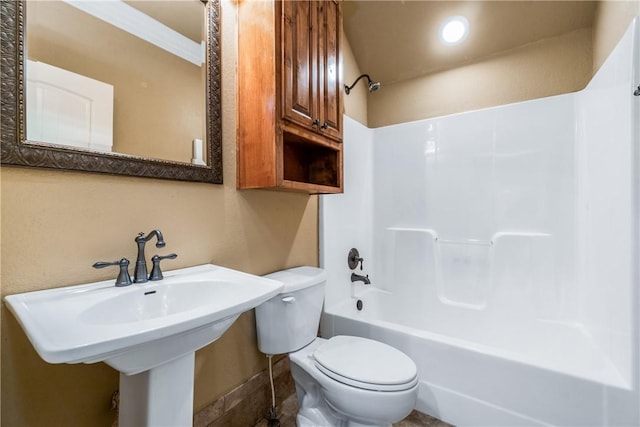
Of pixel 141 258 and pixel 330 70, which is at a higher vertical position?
pixel 330 70

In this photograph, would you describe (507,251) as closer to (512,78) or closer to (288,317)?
(512,78)

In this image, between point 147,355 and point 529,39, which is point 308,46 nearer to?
point 147,355

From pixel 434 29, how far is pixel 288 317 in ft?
7.16

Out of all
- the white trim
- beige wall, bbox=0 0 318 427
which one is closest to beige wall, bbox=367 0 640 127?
beige wall, bbox=0 0 318 427

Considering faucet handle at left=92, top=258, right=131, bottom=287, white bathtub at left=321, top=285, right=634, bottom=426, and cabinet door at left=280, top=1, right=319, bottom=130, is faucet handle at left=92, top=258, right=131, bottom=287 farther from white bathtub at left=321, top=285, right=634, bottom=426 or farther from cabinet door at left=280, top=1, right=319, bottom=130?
white bathtub at left=321, top=285, right=634, bottom=426

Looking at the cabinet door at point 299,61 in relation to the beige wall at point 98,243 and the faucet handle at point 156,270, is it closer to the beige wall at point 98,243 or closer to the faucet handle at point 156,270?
the beige wall at point 98,243

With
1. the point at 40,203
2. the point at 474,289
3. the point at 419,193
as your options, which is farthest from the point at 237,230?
the point at 474,289

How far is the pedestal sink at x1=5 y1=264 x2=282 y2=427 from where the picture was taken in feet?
1.66

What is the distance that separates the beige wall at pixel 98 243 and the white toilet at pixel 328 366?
0.19 meters

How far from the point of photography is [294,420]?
1396 mm

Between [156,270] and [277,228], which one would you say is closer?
[156,270]

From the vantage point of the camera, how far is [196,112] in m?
1.14

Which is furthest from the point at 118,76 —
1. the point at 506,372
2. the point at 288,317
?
the point at 506,372

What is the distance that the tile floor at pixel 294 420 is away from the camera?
1.37 meters
